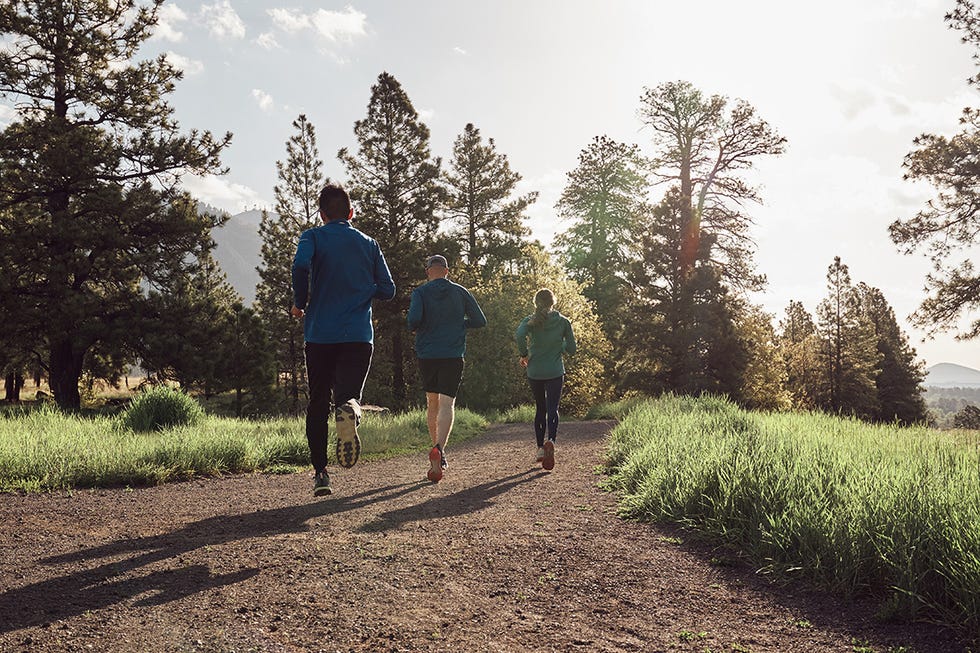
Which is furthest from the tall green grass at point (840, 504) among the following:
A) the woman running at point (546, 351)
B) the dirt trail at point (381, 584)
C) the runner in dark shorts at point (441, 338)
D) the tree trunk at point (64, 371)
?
the tree trunk at point (64, 371)

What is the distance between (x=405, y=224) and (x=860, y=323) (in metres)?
33.7

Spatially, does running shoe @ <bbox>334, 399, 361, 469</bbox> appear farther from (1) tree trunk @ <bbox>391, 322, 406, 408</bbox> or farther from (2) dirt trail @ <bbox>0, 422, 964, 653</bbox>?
(1) tree trunk @ <bbox>391, 322, 406, 408</bbox>

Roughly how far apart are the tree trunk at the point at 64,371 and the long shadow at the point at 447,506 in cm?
1767

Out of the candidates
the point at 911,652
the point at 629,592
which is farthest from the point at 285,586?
the point at 911,652

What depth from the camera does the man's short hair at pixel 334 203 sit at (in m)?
4.93

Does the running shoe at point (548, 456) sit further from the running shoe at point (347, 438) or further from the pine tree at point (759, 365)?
the pine tree at point (759, 365)

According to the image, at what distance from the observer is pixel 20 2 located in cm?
1797

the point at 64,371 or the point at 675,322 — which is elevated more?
the point at 675,322

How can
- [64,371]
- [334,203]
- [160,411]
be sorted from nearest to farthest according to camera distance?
[334,203] → [160,411] → [64,371]

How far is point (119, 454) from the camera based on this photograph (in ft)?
20.1

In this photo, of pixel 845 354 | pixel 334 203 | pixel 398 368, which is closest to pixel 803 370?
pixel 845 354

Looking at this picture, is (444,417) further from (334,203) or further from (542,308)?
(334,203)

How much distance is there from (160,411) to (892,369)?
57971 mm

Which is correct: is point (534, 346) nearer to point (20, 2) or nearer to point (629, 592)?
point (629, 592)
